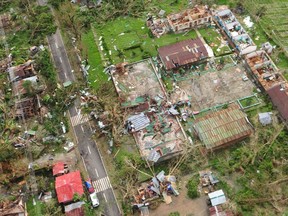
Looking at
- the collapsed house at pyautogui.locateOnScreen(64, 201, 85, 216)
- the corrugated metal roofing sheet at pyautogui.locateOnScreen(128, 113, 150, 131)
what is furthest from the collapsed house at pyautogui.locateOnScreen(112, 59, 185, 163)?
the collapsed house at pyautogui.locateOnScreen(64, 201, 85, 216)

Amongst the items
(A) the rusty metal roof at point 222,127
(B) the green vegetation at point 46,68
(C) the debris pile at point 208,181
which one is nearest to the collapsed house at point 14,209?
(B) the green vegetation at point 46,68

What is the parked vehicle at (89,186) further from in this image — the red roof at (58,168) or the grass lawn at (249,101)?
the grass lawn at (249,101)

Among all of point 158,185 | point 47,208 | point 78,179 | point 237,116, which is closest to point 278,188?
point 237,116

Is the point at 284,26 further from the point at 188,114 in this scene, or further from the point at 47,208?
the point at 47,208

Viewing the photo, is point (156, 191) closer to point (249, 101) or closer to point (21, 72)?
point (249, 101)

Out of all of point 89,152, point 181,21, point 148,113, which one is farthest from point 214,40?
point 89,152

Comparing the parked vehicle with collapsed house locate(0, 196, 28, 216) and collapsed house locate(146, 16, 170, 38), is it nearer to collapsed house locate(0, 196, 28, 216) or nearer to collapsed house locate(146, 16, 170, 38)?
collapsed house locate(0, 196, 28, 216)
